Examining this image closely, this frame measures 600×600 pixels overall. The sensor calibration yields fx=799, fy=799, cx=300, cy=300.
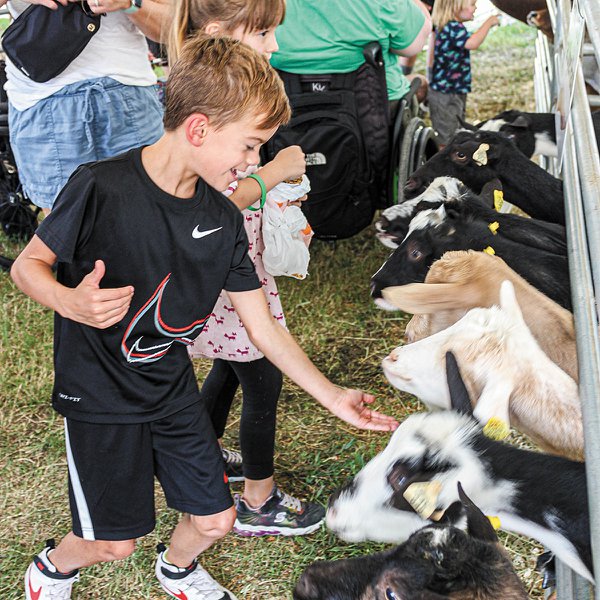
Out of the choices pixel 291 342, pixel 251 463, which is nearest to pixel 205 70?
pixel 291 342

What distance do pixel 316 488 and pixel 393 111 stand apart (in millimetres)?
2144

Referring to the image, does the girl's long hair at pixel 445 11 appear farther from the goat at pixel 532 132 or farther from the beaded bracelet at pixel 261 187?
the beaded bracelet at pixel 261 187

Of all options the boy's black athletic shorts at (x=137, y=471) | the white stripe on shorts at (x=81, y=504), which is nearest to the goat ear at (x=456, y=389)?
the boy's black athletic shorts at (x=137, y=471)

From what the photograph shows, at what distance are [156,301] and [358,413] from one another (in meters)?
0.58

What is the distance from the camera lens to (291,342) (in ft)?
7.12

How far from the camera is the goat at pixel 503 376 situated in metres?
1.73

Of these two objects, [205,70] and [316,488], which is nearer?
[205,70]

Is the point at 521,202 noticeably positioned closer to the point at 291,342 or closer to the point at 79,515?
the point at 291,342

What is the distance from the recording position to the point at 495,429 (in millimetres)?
1624

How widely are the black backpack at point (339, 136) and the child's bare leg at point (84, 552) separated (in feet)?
7.00

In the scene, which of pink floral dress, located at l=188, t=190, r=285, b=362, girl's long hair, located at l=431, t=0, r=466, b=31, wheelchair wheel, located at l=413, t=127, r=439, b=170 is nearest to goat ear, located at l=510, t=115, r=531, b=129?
wheelchair wheel, located at l=413, t=127, r=439, b=170

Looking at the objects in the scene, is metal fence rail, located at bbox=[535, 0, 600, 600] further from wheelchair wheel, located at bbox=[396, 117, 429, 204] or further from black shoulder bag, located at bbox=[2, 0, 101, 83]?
black shoulder bag, located at bbox=[2, 0, 101, 83]

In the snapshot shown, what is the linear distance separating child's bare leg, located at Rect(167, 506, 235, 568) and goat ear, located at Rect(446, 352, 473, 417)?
0.84m

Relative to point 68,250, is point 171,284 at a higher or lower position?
lower
